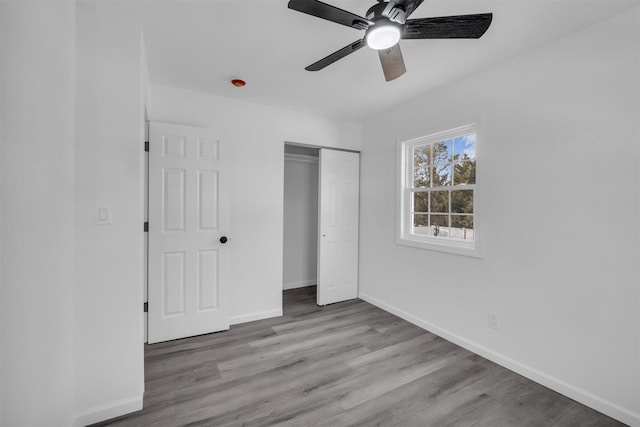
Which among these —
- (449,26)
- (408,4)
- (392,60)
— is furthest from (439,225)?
(408,4)

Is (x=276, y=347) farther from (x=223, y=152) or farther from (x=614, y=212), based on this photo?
(x=614, y=212)

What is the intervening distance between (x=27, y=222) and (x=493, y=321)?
2.88 m

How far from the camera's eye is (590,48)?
72.0 inches

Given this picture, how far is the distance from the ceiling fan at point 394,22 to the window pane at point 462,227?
1.67 meters

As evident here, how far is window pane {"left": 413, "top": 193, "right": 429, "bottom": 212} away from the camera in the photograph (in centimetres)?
311

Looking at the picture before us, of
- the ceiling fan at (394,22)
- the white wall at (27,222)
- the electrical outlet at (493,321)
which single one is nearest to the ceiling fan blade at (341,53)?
the ceiling fan at (394,22)

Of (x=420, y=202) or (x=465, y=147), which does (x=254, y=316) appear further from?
(x=465, y=147)

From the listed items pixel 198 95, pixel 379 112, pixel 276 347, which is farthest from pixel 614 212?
pixel 198 95

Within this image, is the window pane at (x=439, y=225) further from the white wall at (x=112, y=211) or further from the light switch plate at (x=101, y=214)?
the light switch plate at (x=101, y=214)

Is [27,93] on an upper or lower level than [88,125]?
lower

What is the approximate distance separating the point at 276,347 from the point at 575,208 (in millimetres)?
2588

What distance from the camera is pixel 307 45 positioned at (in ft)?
Result: 6.76

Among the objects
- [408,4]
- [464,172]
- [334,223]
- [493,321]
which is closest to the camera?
[408,4]

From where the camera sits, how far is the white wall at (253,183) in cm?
297
